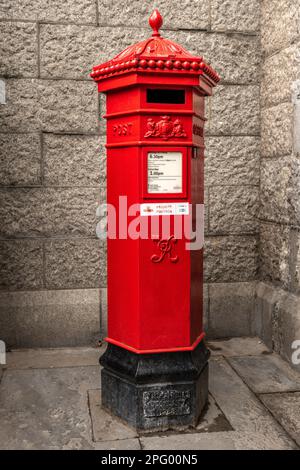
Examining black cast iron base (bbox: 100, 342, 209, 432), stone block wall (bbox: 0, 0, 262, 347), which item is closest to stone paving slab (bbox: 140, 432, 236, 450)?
black cast iron base (bbox: 100, 342, 209, 432)

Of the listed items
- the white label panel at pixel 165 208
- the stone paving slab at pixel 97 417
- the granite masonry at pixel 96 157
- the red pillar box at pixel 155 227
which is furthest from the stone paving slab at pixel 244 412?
the white label panel at pixel 165 208

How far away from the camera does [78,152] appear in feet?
14.6

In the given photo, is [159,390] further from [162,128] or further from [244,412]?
[162,128]

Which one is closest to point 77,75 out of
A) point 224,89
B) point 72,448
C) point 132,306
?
point 224,89

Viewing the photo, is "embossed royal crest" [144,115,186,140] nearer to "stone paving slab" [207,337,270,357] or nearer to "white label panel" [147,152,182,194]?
"white label panel" [147,152,182,194]

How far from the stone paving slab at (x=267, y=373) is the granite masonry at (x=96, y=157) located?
0.76ft

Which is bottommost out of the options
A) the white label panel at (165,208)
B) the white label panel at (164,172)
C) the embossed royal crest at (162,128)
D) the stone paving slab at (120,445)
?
the stone paving slab at (120,445)

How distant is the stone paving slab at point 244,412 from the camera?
2.97 metres

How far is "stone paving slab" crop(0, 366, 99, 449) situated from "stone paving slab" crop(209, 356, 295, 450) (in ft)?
2.96

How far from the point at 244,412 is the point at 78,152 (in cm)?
252

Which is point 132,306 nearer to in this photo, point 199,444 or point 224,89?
point 199,444

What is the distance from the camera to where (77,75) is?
14.3 ft

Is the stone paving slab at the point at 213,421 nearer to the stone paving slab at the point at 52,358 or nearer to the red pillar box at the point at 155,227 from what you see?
the red pillar box at the point at 155,227

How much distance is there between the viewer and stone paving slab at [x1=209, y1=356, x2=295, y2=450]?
9.76ft
